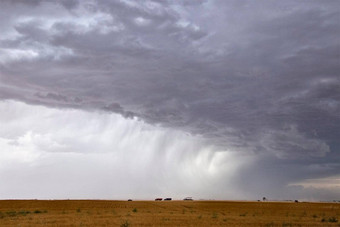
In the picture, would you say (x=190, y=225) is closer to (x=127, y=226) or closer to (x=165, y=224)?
(x=165, y=224)

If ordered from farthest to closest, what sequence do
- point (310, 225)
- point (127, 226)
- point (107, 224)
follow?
point (310, 225), point (107, 224), point (127, 226)

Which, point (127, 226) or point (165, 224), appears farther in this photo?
point (165, 224)

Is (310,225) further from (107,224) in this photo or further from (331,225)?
(107,224)

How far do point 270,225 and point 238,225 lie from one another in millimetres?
3494

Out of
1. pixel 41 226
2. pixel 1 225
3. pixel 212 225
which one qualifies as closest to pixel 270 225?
pixel 212 225

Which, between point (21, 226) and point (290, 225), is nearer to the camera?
point (21, 226)

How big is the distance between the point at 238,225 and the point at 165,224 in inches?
322

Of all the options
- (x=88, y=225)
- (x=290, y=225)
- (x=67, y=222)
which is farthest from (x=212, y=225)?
(x=67, y=222)

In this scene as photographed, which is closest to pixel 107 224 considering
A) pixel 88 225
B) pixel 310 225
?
pixel 88 225

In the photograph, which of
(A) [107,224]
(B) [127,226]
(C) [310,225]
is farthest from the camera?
(C) [310,225]

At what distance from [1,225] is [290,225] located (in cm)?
3116

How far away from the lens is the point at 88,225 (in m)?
41.2

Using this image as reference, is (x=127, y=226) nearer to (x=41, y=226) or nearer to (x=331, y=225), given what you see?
(x=41, y=226)

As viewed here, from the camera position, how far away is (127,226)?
127ft
